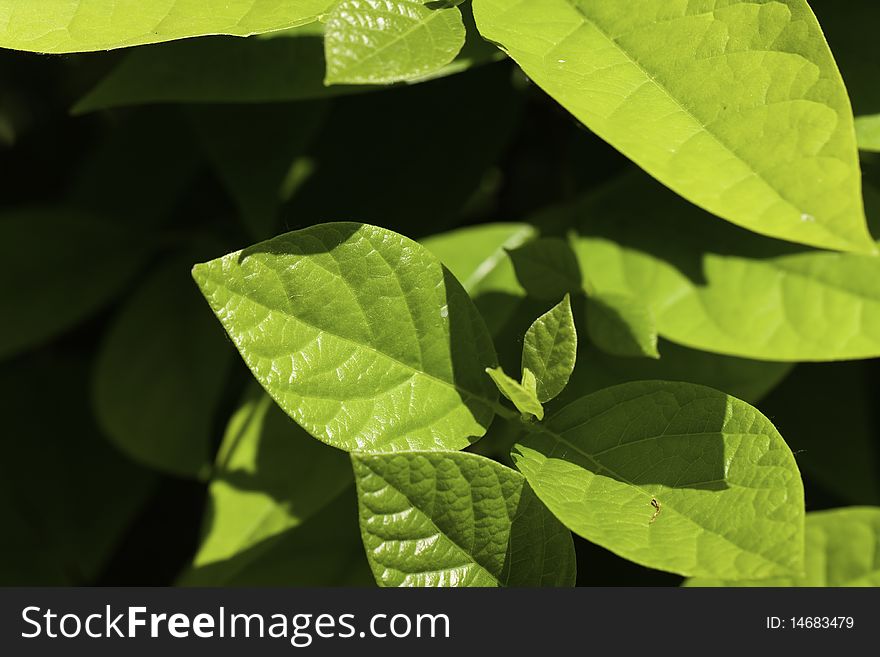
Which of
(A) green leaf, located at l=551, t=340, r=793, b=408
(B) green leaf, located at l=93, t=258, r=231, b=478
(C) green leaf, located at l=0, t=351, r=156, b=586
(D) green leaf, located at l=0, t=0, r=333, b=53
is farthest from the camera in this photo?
(C) green leaf, located at l=0, t=351, r=156, b=586

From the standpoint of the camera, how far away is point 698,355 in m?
0.98

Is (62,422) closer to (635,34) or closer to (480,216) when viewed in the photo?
(480,216)

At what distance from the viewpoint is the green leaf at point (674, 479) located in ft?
1.93

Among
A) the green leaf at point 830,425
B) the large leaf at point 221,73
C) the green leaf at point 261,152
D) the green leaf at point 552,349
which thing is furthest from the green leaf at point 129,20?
the green leaf at point 830,425

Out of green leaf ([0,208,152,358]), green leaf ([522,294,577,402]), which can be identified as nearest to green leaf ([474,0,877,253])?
green leaf ([522,294,577,402])

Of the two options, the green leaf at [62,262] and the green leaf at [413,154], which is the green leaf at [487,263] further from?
the green leaf at [62,262]

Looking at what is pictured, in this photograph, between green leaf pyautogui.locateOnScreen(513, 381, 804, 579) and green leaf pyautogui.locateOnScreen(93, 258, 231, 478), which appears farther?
green leaf pyautogui.locateOnScreen(93, 258, 231, 478)

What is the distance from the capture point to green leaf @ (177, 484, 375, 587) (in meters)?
0.97

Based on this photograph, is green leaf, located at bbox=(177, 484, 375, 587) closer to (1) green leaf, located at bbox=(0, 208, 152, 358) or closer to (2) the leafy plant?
(2) the leafy plant

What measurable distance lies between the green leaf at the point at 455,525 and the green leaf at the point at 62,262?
962 mm

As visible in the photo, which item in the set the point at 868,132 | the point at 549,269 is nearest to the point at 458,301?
the point at 549,269

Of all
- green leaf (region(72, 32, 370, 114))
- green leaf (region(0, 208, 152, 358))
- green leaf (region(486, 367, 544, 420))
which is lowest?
green leaf (region(0, 208, 152, 358))

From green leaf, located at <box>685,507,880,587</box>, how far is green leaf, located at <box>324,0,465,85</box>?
56 centimetres

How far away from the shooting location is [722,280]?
3.24 feet
